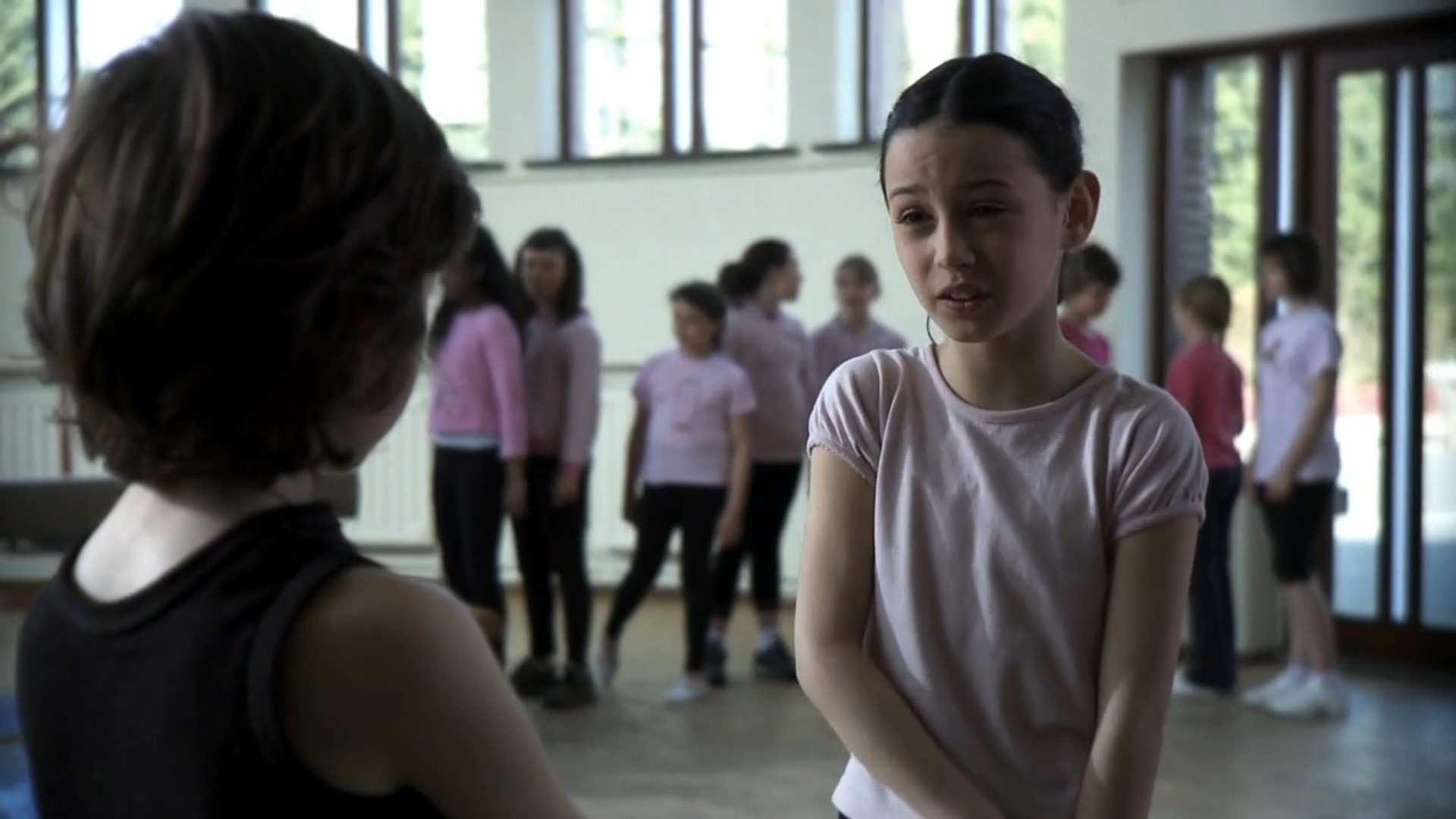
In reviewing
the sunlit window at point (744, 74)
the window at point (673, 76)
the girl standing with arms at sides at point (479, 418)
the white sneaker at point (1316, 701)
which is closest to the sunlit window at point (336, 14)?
the window at point (673, 76)

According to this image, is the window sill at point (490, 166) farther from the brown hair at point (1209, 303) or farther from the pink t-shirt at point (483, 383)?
the brown hair at point (1209, 303)

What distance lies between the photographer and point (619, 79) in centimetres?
930

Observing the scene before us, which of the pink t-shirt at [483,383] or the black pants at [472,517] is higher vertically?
the pink t-shirt at [483,383]

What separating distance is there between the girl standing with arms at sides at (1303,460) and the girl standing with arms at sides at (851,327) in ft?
4.61

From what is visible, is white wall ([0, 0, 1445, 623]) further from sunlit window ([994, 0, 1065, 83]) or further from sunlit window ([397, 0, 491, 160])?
sunlit window ([994, 0, 1065, 83])

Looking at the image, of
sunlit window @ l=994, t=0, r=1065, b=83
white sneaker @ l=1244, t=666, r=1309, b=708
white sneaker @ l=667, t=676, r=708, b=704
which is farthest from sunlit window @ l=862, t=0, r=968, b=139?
white sneaker @ l=1244, t=666, r=1309, b=708

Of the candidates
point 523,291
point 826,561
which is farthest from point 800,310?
point 826,561

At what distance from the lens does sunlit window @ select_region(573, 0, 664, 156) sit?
9164mm

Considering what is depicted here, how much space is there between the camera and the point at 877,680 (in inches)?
55.7

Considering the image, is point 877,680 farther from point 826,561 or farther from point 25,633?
point 25,633

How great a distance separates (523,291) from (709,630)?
138cm

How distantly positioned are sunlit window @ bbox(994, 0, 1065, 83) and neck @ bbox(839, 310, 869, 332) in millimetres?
1784

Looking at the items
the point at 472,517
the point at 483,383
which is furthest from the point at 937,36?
the point at 472,517

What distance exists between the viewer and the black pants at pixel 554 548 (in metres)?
5.87
